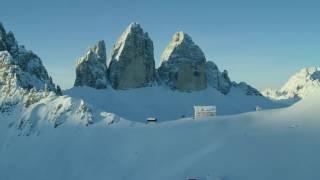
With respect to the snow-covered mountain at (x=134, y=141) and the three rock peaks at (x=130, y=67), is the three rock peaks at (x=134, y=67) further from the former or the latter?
the snow-covered mountain at (x=134, y=141)

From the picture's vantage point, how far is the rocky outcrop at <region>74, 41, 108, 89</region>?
17712 centimetres

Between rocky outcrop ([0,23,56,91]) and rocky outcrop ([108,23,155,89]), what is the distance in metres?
48.4

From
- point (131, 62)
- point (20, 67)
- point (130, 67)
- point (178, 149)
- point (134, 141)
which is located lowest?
point (178, 149)

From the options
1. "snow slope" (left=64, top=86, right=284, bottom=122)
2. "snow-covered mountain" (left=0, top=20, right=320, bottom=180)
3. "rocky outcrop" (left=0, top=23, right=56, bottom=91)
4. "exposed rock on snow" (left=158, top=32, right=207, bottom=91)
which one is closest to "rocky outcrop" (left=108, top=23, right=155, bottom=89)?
"snow slope" (left=64, top=86, right=284, bottom=122)

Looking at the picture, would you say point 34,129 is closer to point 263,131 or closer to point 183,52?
point 263,131

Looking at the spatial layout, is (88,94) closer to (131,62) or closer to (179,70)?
(131,62)

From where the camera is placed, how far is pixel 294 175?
1924 inches

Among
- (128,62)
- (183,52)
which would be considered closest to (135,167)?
(128,62)

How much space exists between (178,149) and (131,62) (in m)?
119

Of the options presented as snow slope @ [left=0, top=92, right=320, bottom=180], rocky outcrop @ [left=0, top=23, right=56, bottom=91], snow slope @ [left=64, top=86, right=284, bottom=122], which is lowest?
snow slope @ [left=0, top=92, right=320, bottom=180]

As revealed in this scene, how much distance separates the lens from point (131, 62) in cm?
18400

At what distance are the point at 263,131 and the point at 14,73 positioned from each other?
59096 mm

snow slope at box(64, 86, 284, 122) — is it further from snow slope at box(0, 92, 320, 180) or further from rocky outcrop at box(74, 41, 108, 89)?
snow slope at box(0, 92, 320, 180)

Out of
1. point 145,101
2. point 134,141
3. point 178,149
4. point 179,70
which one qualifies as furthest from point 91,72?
point 178,149
